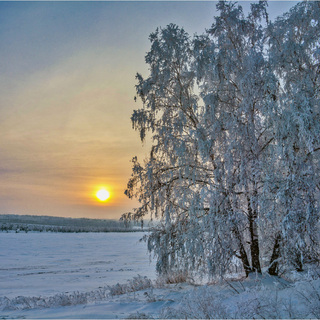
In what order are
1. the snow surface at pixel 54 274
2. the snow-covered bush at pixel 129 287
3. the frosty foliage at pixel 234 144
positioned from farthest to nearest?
1. the snow surface at pixel 54 274
2. the snow-covered bush at pixel 129 287
3. the frosty foliage at pixel 234 144

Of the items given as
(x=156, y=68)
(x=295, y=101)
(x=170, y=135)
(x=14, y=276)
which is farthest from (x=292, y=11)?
(x=14, y=276)

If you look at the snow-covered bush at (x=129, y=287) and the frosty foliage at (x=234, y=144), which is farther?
the snow-covered bush at (x=129, y=287)

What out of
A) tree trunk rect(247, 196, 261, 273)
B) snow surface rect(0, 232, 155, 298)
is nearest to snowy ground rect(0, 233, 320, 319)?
snow surface rect(0, 232, 155, 298)

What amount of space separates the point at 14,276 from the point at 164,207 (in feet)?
21.2

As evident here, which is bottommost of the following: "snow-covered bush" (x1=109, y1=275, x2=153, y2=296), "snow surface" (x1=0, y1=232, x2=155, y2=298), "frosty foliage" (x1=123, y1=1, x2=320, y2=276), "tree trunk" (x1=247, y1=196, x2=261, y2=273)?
"snow surface" (x1=0, y1=232, x2=155, y2=298)

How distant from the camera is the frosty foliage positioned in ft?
20.2

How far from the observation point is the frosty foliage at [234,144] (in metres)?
6.16

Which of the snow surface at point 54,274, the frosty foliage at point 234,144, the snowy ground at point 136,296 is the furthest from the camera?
the snow surface at point 54,274

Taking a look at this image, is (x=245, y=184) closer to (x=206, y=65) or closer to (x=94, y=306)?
(x=206, y=65)

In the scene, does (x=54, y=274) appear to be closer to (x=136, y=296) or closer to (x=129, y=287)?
(x=129, y=287)

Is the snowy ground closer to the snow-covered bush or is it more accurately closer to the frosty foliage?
the snow-covered bush

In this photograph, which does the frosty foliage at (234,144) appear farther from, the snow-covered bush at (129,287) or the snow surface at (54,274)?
the snow surface at (54,274)

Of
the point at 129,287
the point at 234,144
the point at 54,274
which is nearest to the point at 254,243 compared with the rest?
the point at 234,144

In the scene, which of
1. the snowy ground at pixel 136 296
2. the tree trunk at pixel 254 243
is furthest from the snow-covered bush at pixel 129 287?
the tree trunk at pixel 254 243
